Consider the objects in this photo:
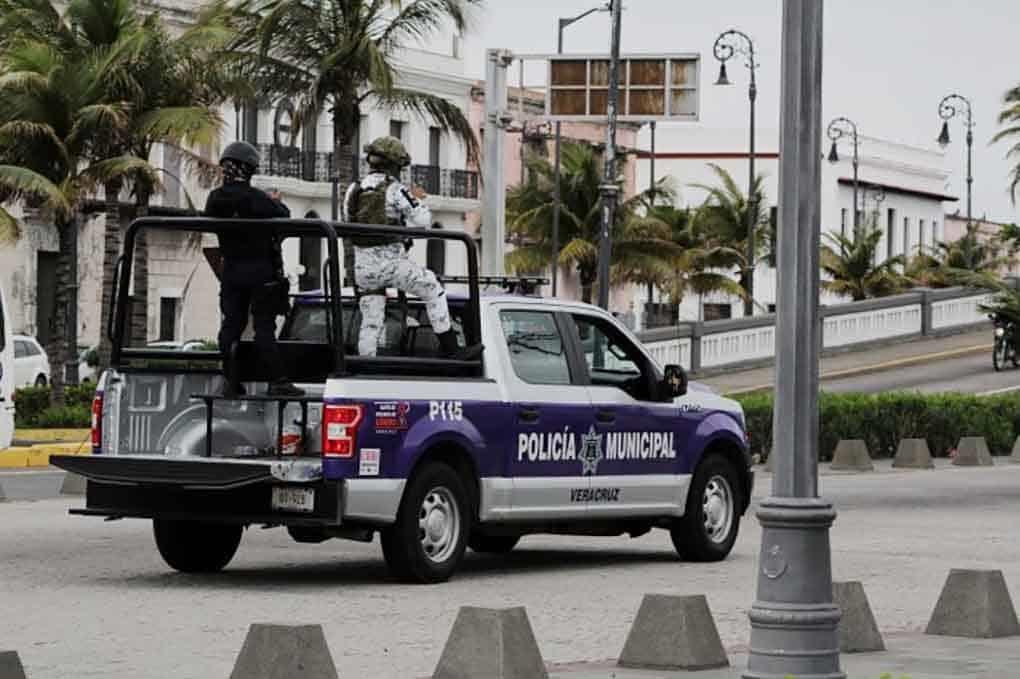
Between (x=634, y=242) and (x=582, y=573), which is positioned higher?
(x=634, y=242)

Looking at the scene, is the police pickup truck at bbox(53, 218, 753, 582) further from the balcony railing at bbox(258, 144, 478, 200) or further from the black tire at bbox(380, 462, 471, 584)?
the balcony railing at bbox(258, 144, 478, 200)

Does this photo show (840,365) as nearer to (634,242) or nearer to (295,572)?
(634,242)

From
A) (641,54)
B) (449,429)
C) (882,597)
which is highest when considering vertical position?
(641,54)

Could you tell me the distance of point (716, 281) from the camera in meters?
79.5

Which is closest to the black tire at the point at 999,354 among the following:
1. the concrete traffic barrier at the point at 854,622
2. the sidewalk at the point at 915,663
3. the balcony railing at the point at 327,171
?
the balcony railing at the point at 327,171

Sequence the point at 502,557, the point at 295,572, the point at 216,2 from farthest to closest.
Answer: the point at 216,2 < the point at 502,557 < the point at 295,572

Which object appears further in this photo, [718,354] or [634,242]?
[634,242]

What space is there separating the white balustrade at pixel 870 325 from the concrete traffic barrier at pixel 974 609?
47748 mm

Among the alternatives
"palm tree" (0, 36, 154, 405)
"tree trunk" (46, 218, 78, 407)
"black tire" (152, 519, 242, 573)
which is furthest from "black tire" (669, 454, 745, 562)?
"palm tree" (0, 36, 154, 405)

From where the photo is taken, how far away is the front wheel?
56.4 m

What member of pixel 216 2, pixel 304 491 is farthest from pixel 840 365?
pixel 304 491

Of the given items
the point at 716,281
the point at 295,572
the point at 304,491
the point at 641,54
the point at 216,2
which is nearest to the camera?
the point at 304,491

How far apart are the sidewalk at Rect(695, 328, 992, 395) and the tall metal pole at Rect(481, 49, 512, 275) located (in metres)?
9.79

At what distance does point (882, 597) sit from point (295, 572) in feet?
12.6
